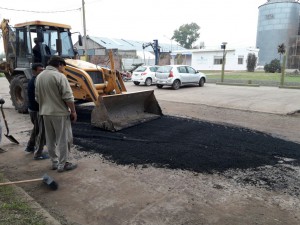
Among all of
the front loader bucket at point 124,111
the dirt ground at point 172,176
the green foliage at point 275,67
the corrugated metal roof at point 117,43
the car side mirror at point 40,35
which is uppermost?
the corrugated metal roof at point 117,43

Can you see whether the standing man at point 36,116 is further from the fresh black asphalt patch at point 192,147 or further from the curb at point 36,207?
the curb at point 36,207

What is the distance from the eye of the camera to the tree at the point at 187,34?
78000 millimetres

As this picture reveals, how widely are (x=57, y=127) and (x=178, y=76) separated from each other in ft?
44.9

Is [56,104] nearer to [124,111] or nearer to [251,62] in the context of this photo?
[124,111]

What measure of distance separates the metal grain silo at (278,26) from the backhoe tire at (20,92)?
50.8 meters

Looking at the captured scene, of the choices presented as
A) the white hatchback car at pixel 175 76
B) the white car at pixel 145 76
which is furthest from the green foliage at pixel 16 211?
the white car at pixel 145 76

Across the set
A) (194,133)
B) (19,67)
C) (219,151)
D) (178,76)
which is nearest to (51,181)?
(219,151)

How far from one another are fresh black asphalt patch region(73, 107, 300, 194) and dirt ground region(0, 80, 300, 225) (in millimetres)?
18

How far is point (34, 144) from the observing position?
5.63 m

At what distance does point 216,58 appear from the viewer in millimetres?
43656

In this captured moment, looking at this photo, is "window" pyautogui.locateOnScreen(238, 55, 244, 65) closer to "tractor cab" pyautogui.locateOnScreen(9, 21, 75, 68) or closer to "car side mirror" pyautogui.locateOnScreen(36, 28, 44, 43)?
"tractor cab" pyautogui.locateOnScreen(9, 21, 75, 68)

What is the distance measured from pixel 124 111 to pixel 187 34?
7454cm

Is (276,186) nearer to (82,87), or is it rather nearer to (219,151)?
(219,151)

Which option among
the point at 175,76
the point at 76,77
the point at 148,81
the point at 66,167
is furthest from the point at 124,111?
the point at 148,81
